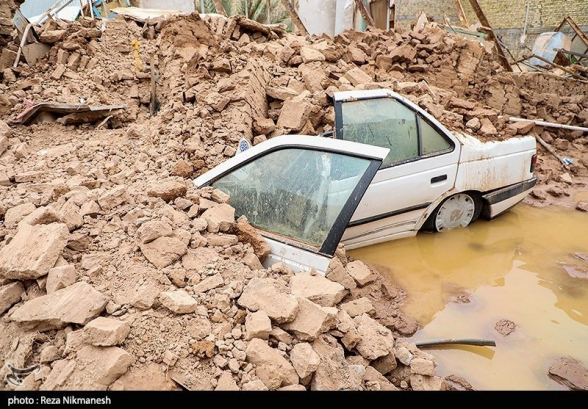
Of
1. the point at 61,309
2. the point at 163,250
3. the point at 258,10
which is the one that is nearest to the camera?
the point at 61,309

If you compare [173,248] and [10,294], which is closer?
[10,294]

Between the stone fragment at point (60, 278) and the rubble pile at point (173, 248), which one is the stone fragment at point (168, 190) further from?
the stone fragment at point (60, 278)

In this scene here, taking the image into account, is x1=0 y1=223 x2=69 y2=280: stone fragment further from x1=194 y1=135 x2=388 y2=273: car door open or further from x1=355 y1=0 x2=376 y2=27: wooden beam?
x1=355 y1=0 x2=376 y2=27: wooden beam

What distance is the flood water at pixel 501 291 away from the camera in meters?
2.90

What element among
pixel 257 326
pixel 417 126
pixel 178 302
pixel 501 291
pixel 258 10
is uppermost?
pixel 258 10

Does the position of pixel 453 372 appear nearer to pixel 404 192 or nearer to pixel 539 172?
pixel 404 192

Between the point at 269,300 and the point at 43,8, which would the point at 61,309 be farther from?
the point at 43,8

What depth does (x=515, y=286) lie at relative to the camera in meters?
3.80

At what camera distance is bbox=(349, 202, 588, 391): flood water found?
2.90 m

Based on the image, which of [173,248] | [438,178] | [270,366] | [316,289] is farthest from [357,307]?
[438,178]

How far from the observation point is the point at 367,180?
2.58 meters

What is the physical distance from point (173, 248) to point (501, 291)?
3147mm

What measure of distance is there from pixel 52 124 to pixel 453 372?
5.65m

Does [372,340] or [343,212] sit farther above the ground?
[343,212]
